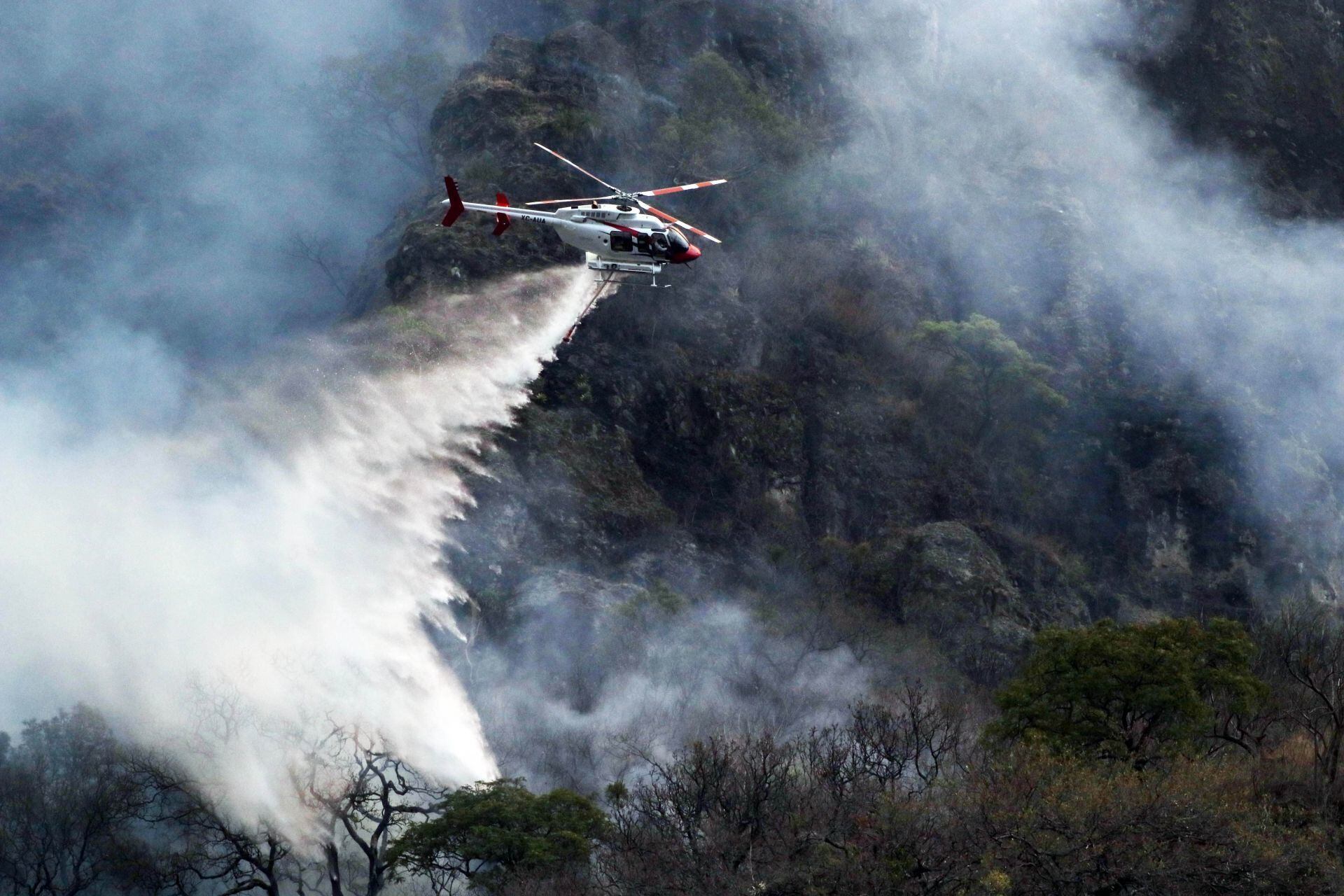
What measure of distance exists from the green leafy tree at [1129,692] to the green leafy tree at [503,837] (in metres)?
11.7

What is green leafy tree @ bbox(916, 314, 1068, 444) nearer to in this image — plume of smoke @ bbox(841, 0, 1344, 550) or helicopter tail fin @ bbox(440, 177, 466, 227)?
plume of smoke @ bbox(841, 0, 1344, 550)

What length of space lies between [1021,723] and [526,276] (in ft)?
100

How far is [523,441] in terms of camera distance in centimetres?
6469

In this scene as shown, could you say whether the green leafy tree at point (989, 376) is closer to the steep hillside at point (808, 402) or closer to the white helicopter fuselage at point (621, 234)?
the steep hillside at point (808, 402)

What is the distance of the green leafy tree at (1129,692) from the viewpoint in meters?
45.8

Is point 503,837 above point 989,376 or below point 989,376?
below

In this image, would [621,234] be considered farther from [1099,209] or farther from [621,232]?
[1099,209]

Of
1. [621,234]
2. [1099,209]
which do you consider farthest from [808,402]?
[621,234]

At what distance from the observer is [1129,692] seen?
46719mm

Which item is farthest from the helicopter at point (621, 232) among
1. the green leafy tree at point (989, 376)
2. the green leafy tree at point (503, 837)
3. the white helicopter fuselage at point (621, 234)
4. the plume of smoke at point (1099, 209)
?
the plume of smoke at point (1099, 209)

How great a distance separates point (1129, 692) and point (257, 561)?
26.3 meters

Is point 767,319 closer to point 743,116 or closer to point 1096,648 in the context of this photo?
point 743,116

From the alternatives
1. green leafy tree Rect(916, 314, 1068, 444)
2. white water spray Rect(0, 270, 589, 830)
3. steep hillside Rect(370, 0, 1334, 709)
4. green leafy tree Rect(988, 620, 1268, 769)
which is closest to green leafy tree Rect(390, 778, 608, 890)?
white water spray Rect(0, 270, 589, 830)

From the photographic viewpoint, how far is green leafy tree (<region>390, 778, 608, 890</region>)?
4225 centimetres
